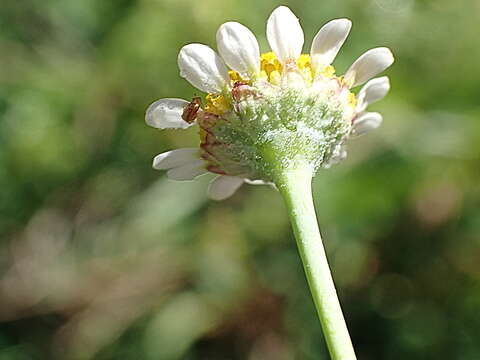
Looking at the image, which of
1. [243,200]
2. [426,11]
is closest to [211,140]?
[243,200]

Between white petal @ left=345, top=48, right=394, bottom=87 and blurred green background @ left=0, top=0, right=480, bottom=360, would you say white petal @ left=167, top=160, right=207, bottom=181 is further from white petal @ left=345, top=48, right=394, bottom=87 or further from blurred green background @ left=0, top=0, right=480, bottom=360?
blurred green background @ left=0, top=0, right=480, bottom=360

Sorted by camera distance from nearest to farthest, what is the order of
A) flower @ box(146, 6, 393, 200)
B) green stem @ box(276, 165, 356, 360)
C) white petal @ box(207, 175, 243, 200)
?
green stem @ box(276, 165, 356, 360)
flower @ box(146, 6, 393, 200)
white petal @ box(207, 175, 243, 200)

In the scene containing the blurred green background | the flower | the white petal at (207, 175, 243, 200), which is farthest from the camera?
the blurred green background

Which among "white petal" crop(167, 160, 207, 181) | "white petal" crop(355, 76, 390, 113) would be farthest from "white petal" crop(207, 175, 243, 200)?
"white petal" crop(355, 76, 390, 113)

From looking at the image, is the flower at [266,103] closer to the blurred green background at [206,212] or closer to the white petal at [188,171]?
the white petal at [188,171]

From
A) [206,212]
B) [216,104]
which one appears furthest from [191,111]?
[206,212]

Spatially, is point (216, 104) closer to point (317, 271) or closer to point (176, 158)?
point (176, 158)
